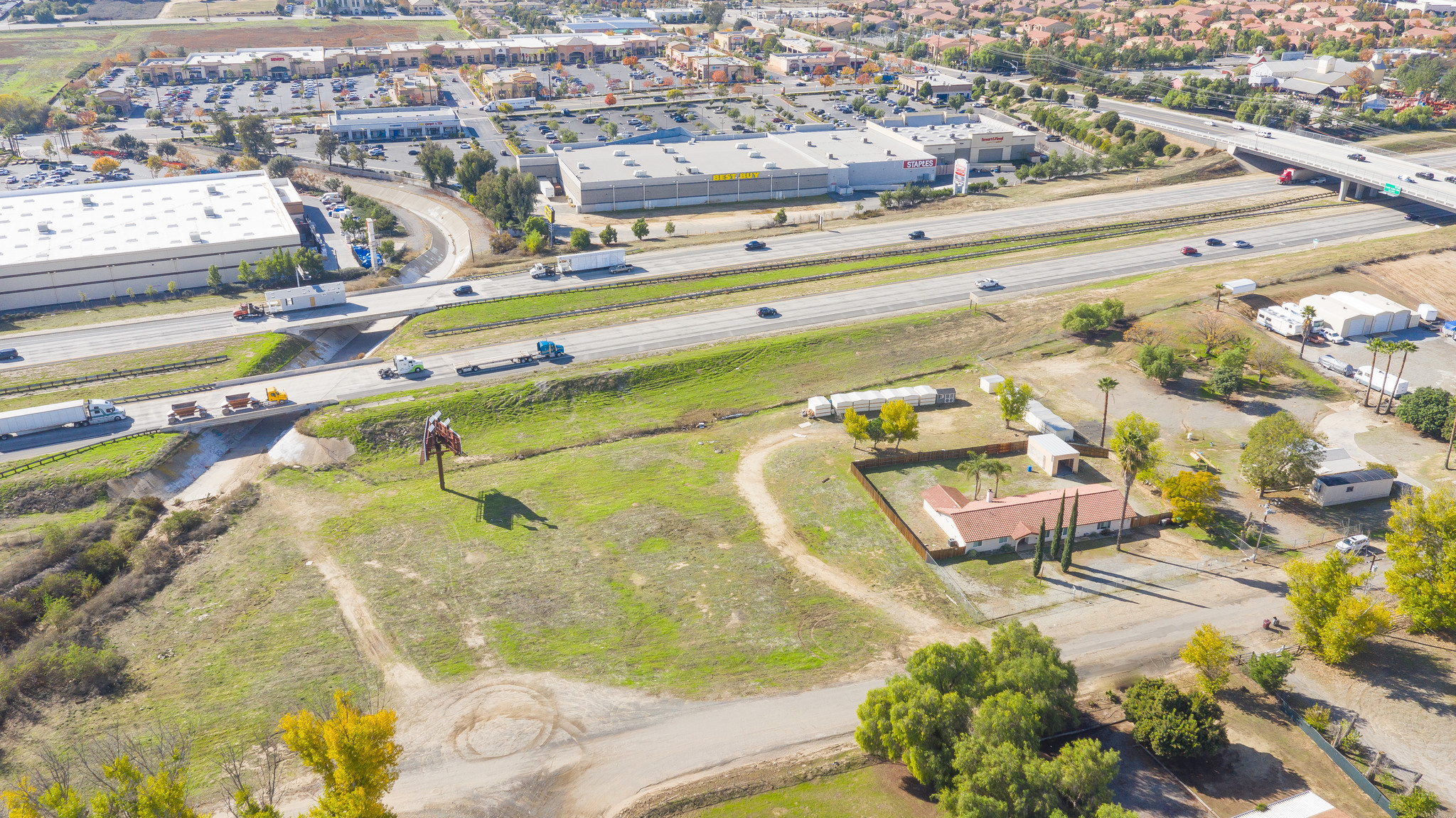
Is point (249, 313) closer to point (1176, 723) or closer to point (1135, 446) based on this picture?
point (1135, 446)

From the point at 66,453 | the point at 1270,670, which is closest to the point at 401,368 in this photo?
the point at 66,453

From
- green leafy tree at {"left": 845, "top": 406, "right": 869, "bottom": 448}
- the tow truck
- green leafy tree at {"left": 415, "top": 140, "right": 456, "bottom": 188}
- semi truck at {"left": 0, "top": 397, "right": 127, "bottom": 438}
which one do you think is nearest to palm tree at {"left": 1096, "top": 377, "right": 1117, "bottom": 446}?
green leafy tree at {"left": 845, "top": 406, "right": 869, "bottom": 448}

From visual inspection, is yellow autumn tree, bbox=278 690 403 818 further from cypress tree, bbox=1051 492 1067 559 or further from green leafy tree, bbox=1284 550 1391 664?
green leafy tree, bbox=1284 550 1391 664

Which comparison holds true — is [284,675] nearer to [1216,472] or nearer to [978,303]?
[1216,472]

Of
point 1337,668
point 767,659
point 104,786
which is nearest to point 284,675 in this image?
point 104,786

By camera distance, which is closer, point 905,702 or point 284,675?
point 905,702
